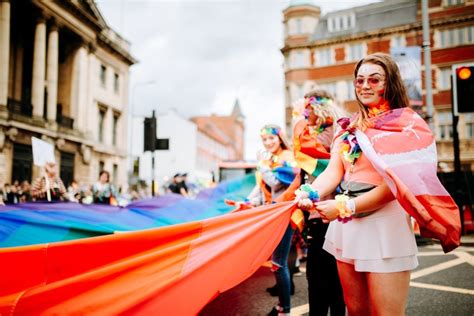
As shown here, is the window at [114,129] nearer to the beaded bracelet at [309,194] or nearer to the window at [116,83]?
the window at [116,83]

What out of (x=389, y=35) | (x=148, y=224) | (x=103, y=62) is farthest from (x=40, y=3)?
(x=389, y=35)

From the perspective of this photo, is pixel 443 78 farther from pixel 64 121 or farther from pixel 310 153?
pixel 310 153

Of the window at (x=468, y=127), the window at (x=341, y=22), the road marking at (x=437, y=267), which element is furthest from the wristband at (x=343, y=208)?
the window at (x=341, y=22)

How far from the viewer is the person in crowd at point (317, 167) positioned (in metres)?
3.01

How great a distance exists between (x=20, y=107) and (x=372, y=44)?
2722cm

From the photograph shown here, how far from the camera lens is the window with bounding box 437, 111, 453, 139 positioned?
29516mm

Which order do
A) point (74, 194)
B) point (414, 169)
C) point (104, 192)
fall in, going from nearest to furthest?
point (414, 169), point (104, 192), point (74, 194)

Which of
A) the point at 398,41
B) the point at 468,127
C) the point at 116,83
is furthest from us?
the point at 116,83

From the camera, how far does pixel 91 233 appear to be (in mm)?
4676

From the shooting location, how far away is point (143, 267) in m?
2.54

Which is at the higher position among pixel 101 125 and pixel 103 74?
pixel 103 74

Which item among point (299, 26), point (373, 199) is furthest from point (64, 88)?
point (373, 199)

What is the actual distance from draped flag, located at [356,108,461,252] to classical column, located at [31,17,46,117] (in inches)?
1018

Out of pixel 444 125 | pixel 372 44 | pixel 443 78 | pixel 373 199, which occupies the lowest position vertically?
pixel 373 199
